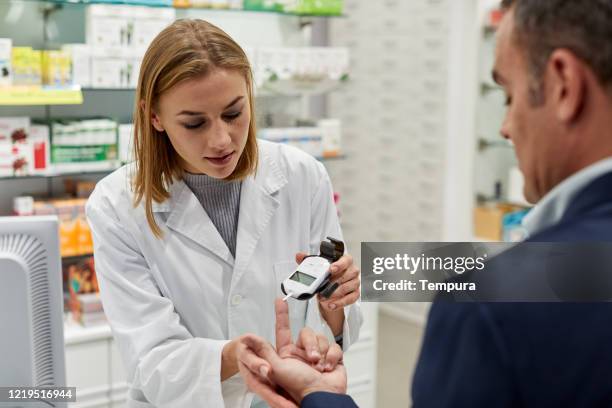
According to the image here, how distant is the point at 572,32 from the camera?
77 centimetres

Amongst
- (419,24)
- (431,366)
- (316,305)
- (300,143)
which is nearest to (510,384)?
(431,366)

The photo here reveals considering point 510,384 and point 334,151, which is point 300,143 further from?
point 510,384

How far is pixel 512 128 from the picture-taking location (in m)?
0.86

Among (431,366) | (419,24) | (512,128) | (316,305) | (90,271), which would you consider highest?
(419,24)

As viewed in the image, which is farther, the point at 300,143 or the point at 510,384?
the point at 300,143

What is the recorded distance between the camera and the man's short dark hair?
77 cm

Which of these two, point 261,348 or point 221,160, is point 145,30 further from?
point 261,348

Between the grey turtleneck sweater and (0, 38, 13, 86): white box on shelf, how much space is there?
147 centimetres

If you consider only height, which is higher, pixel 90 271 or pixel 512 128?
pixel 512 128

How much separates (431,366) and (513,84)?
1.05ft

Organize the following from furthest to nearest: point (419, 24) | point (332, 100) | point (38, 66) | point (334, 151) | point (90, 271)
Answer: point (332, 100), point (419, 24), point (334, 151), point (90, 271), point (38, 66)

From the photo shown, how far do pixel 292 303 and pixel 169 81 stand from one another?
1.85 ft

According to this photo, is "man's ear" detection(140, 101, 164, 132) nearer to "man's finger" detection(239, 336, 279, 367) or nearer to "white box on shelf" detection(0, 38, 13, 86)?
"man's finger" detection(239, 336, 279, 367)

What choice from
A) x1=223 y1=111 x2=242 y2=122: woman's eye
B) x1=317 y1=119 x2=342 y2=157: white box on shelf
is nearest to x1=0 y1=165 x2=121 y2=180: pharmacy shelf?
x1=317 y1=119 x2=342 y2=157: white box on shelf
